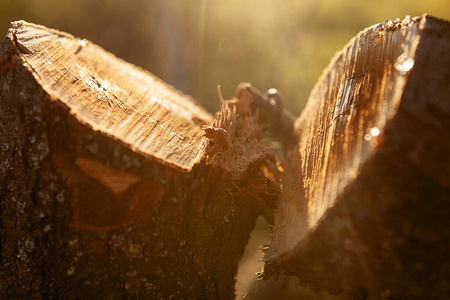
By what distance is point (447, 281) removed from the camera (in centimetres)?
46

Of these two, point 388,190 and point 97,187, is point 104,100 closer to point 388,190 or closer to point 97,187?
point 97,187

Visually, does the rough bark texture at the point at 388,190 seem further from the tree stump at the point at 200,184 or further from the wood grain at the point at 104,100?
the wood grain at the point at 104,100

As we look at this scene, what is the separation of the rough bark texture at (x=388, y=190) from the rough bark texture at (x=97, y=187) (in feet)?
0.58

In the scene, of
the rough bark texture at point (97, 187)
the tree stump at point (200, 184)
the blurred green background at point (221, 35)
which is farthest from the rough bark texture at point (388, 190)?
the blurred green background at point (221, 35)

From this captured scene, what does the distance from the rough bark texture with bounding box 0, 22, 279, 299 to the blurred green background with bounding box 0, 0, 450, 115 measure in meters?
1.38

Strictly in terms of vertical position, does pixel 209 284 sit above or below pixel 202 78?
below

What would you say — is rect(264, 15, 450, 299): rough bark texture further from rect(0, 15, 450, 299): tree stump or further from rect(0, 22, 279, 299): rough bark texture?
rect(0, 22, 279, 299): rough bark texture

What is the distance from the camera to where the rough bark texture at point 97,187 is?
1.65ft

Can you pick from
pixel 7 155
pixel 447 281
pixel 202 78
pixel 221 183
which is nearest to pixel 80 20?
pixel 202 78

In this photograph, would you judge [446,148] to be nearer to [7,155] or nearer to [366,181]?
[366,181]

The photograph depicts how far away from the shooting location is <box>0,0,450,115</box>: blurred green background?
2.04 meters

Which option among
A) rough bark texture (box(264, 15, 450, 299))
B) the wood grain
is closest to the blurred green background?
the wood grain

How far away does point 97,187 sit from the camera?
20.1 inches

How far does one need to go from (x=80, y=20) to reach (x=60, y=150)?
197 centimetres
